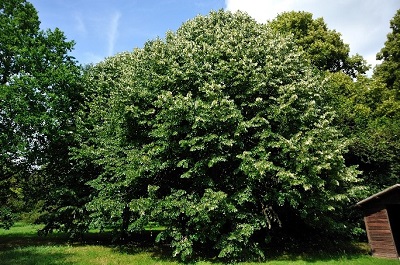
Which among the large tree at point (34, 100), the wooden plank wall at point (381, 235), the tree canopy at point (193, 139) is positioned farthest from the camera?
the large tree at point (34, 100)

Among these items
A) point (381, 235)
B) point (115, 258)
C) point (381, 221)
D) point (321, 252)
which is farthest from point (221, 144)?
point (381, 235)

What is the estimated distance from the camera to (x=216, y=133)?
18.3 meters

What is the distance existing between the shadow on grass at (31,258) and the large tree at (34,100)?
5539 millimetres

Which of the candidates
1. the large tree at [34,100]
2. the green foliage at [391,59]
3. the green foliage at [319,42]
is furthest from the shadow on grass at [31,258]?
Result: the green foliage at [391,59]

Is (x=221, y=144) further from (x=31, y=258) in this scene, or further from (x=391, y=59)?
(x=391, y=59)

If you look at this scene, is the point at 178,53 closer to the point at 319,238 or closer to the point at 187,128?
the point at 187,128

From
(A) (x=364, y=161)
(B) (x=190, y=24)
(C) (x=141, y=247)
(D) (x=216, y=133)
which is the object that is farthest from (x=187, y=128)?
(A) (x=364, y=161)

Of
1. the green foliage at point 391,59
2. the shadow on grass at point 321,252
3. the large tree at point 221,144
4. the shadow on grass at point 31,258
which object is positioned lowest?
the shadow on grass at point 321,252

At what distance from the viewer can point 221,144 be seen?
60.0 ft

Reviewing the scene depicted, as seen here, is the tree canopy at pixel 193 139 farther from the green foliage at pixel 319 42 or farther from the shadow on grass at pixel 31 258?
the green foliage at pixel 319 42

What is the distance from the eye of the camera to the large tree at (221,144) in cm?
1761

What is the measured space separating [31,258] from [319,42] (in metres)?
36.4

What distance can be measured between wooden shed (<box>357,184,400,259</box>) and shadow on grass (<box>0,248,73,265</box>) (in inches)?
725

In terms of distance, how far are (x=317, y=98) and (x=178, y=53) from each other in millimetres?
10346
